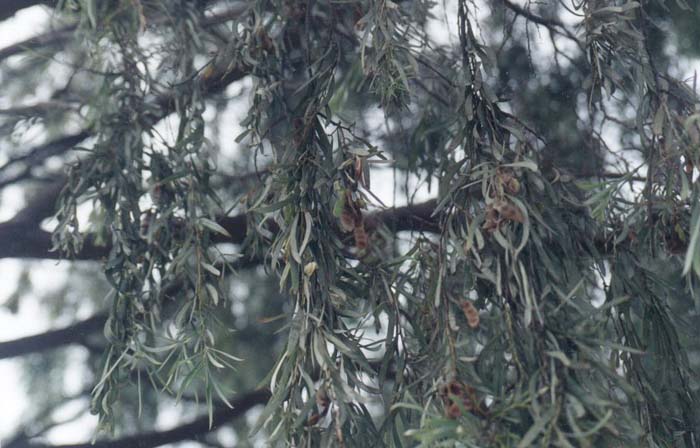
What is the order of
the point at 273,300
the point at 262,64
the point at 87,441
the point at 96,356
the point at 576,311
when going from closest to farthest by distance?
the point at 576,311
the point at 262,64
the point at 87,441
the point at 96,356
the point at 273,300

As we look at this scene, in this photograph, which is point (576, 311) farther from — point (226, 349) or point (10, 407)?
point (10, 407)

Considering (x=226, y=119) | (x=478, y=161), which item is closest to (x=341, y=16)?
Result: (x=226, y=119)

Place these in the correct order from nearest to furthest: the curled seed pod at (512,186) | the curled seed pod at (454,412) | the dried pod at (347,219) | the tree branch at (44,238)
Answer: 1. the curled seed pod at (454,412)
2. the curled seed pod at (512,186)
3. the dried pod at (347,219)
4. the tree branch at (44,238)

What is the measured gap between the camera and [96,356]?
5.03 ft

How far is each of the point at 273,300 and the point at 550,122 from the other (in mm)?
750

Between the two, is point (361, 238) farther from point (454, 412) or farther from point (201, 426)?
point (201, 426)

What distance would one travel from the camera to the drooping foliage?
80 cm

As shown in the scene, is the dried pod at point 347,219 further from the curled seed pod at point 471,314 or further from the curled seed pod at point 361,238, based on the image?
the curled seed pod at point 471,314

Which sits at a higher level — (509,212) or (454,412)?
(509,212)

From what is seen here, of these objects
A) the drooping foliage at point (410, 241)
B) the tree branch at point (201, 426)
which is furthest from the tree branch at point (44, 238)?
the tree branch at point (201, 426)

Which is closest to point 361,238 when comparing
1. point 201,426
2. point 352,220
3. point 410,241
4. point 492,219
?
point 352,220

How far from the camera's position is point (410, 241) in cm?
130

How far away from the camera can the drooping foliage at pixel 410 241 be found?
80 centimetres

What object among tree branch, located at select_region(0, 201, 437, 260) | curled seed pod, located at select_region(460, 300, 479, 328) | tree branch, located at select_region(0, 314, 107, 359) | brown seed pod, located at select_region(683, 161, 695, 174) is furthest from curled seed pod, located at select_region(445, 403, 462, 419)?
tree branch, located at select_region(0, 314, 107, 359)
